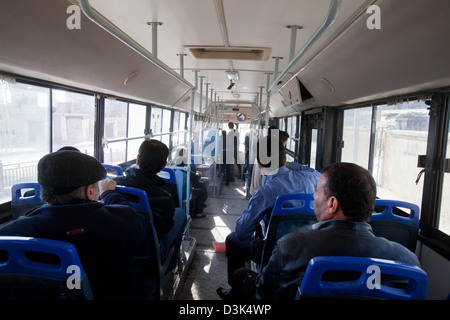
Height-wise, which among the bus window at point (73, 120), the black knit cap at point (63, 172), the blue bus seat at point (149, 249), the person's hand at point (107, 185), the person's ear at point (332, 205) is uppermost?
the bus window at point (73, 120)

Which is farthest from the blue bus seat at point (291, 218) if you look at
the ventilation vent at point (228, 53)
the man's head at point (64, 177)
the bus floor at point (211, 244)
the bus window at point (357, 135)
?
the ventilation vent at point (228, 53)

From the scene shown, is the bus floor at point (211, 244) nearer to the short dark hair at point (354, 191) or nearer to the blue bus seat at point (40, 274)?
the blue bus seat at point (40, 274)

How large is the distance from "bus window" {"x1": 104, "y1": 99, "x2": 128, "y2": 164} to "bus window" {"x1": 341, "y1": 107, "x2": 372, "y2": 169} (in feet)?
11.8

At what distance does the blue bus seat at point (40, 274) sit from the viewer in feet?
2.93

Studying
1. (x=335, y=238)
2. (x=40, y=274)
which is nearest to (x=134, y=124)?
(x=40, y=274)

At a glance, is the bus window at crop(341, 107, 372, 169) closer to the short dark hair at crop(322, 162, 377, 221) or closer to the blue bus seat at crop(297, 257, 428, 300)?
the short dark hair at crop(322, 162, 377, 221)

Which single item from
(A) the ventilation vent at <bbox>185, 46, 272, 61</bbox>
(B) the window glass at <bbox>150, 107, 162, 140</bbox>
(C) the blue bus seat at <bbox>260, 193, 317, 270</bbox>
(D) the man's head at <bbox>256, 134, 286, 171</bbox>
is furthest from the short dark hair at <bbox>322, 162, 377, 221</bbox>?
(B) the window glass at <bbox>150, 107, 162, 140</bbox>

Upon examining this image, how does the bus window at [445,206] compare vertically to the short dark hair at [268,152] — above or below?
below

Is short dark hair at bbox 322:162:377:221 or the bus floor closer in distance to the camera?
short dark hair at bbox 322:162:377:221

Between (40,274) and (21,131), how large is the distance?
7.28ft

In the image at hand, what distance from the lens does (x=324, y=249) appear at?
1.04m

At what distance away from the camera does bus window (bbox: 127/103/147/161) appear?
4973mm

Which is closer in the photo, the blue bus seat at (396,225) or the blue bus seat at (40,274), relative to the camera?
the blue bus seat at (40,274)

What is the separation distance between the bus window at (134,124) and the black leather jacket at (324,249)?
14.2 feet
